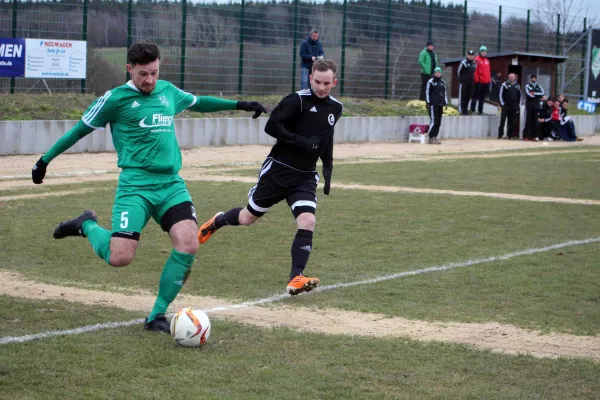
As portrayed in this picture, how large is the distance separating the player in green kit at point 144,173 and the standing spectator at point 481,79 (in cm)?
2439

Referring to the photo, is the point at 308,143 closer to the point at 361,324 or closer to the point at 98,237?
the point at 361,324

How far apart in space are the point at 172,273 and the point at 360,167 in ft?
41.0

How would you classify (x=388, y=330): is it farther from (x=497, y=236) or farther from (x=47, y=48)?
(x=47, y=48)

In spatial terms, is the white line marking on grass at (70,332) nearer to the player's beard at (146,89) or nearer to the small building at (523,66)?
the player's beard at (146,89)

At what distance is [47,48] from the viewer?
20.7 metres

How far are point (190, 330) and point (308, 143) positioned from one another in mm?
2700

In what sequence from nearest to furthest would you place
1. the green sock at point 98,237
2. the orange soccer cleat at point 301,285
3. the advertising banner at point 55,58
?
the green sock at point 98,237 < the orange soccer cleat at point 301,285 < the advertising banner at point 55,58

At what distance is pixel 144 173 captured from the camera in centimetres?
621

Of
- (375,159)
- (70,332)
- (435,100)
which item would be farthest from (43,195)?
(435,100)

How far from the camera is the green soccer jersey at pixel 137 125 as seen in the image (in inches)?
243

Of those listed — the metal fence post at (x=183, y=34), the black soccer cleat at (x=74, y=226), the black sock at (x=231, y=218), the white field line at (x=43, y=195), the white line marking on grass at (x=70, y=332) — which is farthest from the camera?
the metal fence post at (x=183, y=34)

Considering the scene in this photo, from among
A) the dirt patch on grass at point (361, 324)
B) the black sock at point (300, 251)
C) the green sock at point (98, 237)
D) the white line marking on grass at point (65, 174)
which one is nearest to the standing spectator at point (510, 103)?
the white line marking on grass at point (65, 174)

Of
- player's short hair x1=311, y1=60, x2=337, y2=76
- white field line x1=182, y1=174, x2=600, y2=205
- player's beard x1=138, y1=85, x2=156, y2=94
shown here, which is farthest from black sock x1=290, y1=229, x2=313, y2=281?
white field line x1=182, y1=174, x2=600, y2=205

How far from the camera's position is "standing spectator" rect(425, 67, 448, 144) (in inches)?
1025
